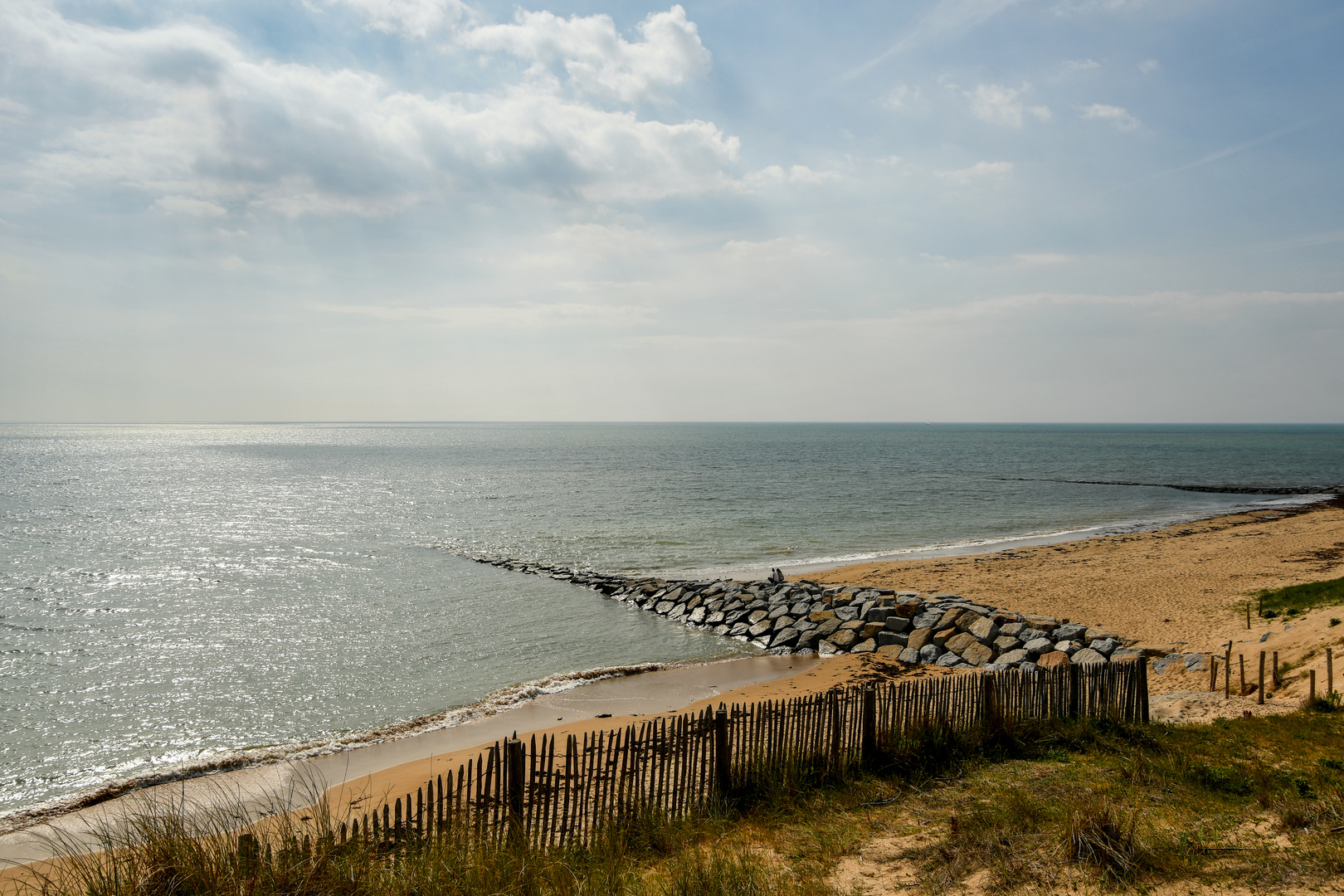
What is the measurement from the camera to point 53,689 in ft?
56.2

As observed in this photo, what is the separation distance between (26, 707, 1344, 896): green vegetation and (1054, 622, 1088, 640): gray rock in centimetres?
752

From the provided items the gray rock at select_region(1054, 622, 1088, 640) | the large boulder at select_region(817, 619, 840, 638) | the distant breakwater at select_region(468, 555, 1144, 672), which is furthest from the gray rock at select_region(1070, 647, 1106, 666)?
the large boulder at select_region(817, 619, 840, 638)

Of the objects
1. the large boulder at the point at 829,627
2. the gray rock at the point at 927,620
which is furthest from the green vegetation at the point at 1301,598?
the large boulder at the point at 829,627

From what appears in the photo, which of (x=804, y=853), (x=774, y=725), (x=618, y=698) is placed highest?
(x=774, y=725)

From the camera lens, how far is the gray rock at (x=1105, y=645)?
1725cm

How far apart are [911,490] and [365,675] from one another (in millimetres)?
57434

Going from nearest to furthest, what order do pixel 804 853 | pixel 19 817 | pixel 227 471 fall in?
pixel 804 853
pixel 19 817
pixel 227 471

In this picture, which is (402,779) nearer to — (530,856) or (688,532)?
(530,856)

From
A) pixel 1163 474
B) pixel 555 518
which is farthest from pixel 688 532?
pixel 1163 474

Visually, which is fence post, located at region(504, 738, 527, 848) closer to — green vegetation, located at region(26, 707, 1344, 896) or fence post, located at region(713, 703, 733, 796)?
green vegetation, located at region(26, 707, 1344, 896)

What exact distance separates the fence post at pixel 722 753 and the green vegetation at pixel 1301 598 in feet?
67.5

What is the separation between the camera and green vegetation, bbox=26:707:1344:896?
6.08 meters

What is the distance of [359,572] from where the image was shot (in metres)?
31.2

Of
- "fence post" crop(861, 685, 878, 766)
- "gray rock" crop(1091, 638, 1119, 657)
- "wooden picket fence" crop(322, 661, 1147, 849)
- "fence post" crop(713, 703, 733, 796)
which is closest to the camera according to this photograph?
"wooden picket fence" crop(322, 661, 1147, 849)
